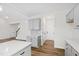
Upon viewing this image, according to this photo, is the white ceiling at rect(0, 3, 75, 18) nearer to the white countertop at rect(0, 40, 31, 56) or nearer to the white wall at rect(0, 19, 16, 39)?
the white wall at rect(0, 19, 16, 39)

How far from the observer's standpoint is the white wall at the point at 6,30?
1.15 m

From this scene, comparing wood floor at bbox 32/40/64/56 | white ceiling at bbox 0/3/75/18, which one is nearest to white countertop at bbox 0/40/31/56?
wood floor at bbox 32/40/64/56

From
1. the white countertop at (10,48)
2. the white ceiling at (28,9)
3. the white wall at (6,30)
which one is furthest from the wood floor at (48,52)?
the white ceiling at (28,9)

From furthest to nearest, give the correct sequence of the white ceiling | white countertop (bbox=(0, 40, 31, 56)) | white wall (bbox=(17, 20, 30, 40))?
1. white wall (bbox=(17, 20, 30, 40))
2. the white ceiling
3. white countertop (bbox=(0, 40, 31, 56))

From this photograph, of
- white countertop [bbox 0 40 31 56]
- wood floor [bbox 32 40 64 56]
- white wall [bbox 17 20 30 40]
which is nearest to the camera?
white countertop [bbox 0 40 31 56]

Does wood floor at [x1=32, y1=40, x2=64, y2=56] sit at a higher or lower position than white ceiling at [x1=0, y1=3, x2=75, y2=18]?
lower

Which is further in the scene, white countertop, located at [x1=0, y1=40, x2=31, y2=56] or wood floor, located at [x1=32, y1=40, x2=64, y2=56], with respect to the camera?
wood floor, located at [x1=32, y1=40, x2=64, y2=56]

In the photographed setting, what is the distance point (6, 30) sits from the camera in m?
1.21

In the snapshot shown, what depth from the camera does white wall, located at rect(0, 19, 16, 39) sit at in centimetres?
115

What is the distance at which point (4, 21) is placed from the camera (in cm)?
116

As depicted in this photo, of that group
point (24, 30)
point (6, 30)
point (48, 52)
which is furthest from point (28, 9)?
point (48, 52)

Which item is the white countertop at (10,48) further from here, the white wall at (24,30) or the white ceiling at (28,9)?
the white ceiling at (28,9)

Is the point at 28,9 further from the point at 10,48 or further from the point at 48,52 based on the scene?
the point at 48,52

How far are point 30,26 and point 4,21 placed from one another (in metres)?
0.51
